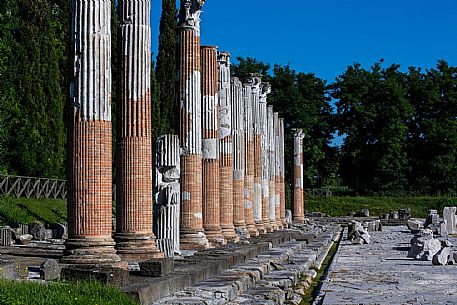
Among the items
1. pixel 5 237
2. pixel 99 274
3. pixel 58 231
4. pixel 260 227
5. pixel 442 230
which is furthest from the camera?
pixel 442 230

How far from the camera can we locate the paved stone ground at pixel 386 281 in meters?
12.8

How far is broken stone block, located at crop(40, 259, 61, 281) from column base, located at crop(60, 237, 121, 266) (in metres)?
1.33

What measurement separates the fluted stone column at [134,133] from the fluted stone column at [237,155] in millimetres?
12162

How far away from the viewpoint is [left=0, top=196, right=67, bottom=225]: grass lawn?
29.2m

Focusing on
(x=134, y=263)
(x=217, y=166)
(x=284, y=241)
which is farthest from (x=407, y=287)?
(x=284, y=241)

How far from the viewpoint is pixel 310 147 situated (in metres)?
70.8

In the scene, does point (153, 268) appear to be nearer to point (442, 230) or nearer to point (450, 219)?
point (442, 230)

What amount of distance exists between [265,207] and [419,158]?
3964 cm

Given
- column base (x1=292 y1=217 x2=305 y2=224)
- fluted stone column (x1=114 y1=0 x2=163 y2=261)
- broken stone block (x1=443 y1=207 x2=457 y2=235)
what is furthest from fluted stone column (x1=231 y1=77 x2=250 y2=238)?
column base (x1=292 y1=217 x2=305 y2=224)

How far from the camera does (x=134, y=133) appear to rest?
1594cm

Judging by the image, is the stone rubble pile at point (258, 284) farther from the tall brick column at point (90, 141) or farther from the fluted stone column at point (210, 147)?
the fluted stone column at point (210, 147)

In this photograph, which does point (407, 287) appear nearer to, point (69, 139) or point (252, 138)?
point (69, 139)

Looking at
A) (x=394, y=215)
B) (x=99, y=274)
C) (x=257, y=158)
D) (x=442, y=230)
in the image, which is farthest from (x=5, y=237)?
(x=394, y=215)

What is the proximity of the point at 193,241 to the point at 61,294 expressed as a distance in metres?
11.9
